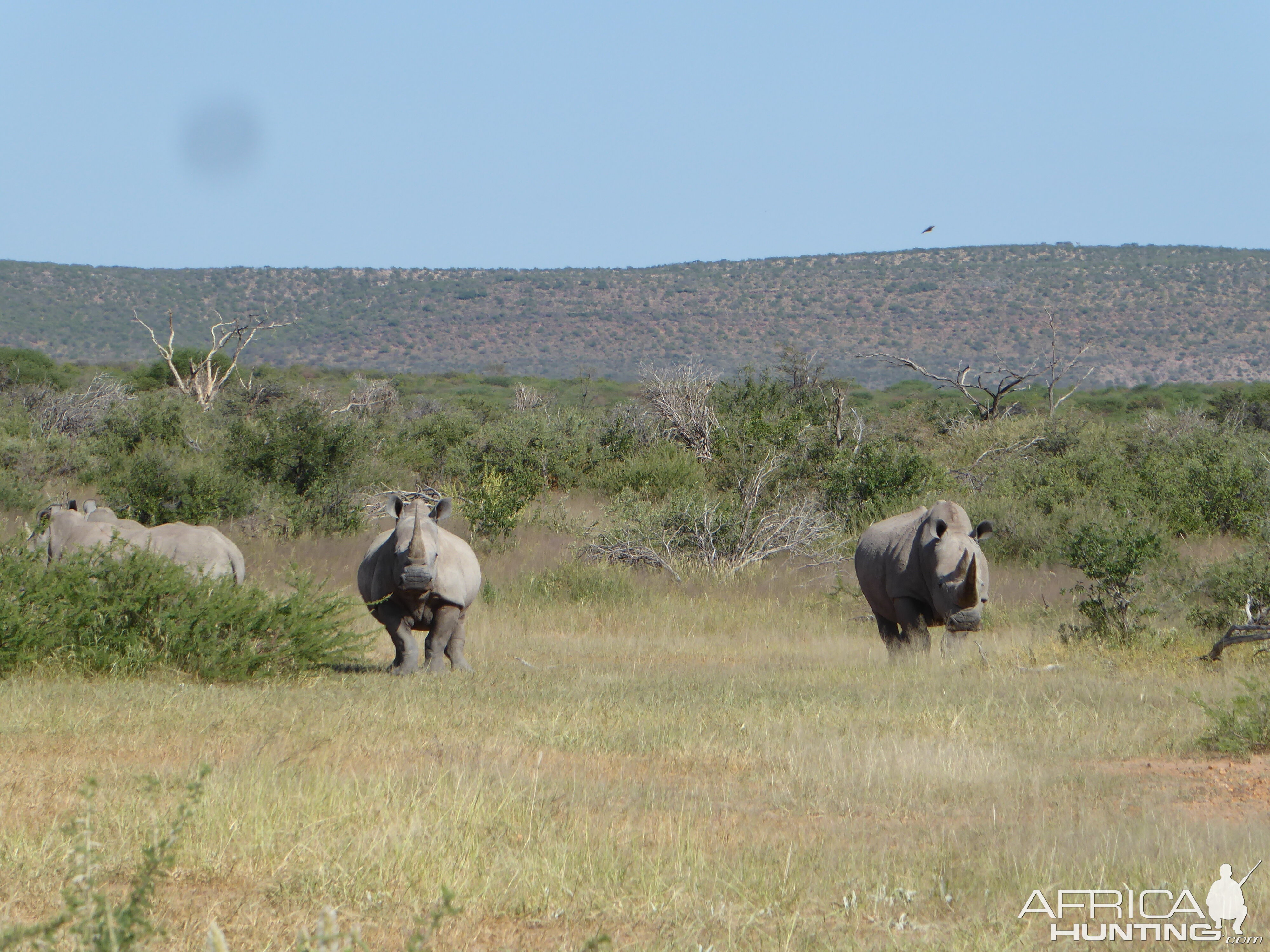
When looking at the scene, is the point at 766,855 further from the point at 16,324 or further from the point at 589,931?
the point at 16,324

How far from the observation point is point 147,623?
389 inches

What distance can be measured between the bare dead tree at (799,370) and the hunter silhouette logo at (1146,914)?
89.5ft

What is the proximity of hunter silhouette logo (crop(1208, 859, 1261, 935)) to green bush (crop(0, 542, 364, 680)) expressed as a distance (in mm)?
7297

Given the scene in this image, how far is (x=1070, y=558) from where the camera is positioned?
521 inches

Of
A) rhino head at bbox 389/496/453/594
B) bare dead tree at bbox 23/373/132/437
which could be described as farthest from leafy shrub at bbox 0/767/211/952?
bare dead tree at bbox 23/373/132/437

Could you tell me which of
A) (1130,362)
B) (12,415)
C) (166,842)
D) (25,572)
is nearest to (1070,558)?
(25,572)

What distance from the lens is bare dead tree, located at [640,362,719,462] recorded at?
28.2m

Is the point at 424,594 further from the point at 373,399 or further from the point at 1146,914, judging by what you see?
the point at 373,399

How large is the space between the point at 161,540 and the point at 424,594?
349 centimetres

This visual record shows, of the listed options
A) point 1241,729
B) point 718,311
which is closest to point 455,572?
point 1241,729

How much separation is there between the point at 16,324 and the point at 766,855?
84020 mm

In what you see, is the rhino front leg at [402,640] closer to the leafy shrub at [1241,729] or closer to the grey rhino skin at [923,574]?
the grey rhino skin at [923,574]

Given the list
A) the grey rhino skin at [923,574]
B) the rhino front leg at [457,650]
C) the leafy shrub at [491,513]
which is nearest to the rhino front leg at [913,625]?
the grey rhino skin at [923,574]

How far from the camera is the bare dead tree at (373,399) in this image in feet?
125
